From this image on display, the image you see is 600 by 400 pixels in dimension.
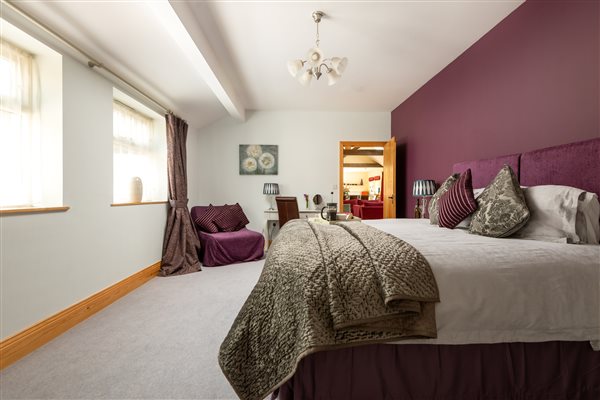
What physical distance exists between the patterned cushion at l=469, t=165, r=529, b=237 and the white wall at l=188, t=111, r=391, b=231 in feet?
11.2

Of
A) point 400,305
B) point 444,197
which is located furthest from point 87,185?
point 444,197

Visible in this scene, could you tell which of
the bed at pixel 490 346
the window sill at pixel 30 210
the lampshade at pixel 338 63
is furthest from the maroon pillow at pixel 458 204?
the window sill at pixel 30 210

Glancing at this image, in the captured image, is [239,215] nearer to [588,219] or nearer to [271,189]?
[271,189]

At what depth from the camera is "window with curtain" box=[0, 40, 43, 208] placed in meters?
1.86

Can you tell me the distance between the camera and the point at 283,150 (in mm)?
5105

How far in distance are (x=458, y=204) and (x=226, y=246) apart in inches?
119

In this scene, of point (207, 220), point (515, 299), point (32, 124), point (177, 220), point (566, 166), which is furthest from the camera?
point (207, 220)

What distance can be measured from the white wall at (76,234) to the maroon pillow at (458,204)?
3.03 meters

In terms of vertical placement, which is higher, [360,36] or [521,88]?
[360,36]

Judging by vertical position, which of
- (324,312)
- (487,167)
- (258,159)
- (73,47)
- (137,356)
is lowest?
(137,356)

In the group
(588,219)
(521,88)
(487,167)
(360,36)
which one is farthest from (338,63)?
(588,219)

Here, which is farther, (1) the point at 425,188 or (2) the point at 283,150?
(2) the point at 283,150

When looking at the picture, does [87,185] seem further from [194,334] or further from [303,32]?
[303,32]

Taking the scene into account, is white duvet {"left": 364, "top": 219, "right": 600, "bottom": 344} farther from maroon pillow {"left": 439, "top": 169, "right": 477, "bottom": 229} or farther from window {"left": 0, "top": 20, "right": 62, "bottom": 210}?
window {"left": 0, "top": 20, "right": 62, "bottom": 210}
